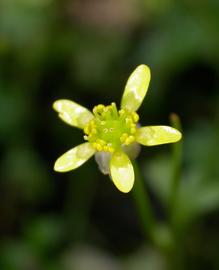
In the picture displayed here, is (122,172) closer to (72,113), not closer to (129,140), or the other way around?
(129,140)

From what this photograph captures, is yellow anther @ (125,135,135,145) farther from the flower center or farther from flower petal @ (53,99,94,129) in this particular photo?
flower petal @ (53,99,94,129)

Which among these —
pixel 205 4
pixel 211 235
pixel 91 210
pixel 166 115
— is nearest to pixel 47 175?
pixel 91 210

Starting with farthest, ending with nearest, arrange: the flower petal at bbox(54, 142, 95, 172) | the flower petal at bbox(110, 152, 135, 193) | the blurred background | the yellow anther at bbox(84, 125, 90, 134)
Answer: the blurred background
the yellow anther at bbox(84, 125, 90, 134)
the flower petal at bbox(54, 142, 95, 172)
the flower petal at bbox(110, 152, 135, 193)

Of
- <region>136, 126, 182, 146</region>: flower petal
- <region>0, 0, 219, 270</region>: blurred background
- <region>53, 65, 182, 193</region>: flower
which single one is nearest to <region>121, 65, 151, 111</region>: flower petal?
<region>53, 65, 182, 193</region>: flower

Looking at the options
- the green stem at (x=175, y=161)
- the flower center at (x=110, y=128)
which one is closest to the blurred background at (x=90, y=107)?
the green stem at (x=175, y=161)

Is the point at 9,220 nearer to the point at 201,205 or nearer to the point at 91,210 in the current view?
the point at 91,210

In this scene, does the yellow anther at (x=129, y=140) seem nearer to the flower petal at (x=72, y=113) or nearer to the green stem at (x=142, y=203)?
the green stem at (x=142, y=203)
